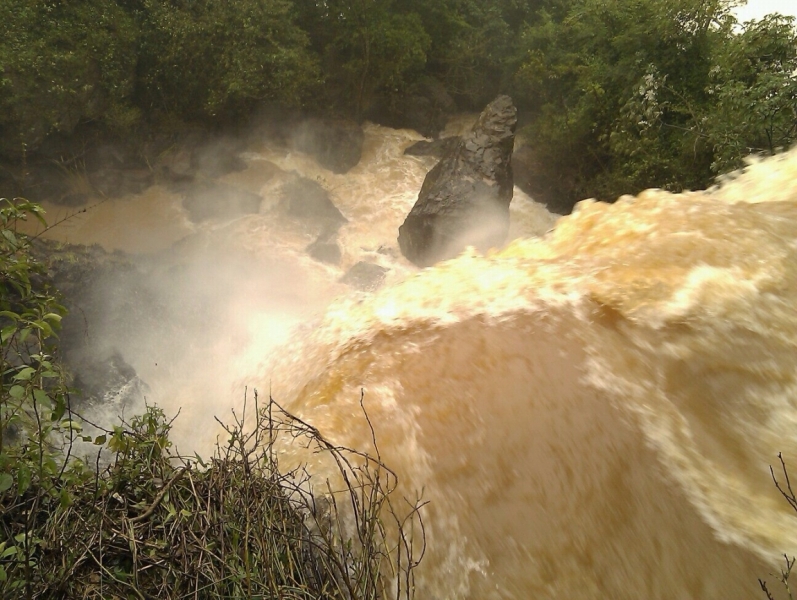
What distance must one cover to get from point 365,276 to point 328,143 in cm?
374

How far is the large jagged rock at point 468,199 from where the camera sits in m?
8.55

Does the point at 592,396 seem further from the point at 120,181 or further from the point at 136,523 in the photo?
the point at 120,181

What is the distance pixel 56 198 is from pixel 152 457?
8.59m

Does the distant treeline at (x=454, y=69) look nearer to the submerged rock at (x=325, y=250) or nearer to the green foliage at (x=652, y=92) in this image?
the green foliage at (x=652, y=92)

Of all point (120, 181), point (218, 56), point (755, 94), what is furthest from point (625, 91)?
point (120, 181)

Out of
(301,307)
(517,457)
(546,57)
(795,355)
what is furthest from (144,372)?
(546,57)

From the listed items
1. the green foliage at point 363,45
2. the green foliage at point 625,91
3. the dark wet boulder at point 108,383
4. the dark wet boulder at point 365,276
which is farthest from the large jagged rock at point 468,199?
the dark wet boulder at point 108,383

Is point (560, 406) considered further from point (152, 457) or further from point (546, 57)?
point (546, 57)

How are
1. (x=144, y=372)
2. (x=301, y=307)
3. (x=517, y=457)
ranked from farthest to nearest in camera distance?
(x=301, y=307) → (x=144, y=372) → (x=517, y=457)

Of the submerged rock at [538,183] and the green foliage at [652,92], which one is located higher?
the green foliage at [652,92]

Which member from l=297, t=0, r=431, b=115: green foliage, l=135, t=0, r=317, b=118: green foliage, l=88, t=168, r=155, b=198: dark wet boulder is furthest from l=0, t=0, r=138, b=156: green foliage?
l=297, t=0, r=431, b=115: green foliage

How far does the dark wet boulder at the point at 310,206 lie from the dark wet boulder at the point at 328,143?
920 mm

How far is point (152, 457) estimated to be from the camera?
7.90 ft

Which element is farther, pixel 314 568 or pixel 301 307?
pixel 301 307
